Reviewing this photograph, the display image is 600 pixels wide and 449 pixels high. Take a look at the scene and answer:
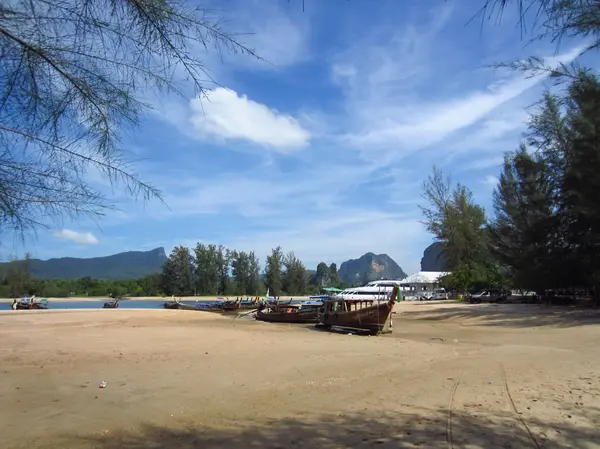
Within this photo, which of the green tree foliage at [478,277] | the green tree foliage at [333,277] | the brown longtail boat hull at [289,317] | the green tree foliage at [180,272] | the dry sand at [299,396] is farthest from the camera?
the green tree foliage at [333,277]

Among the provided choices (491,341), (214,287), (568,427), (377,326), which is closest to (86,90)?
(568,427)

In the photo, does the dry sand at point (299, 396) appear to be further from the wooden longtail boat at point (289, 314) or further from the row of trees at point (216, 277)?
the row of trees at point (216, 277)

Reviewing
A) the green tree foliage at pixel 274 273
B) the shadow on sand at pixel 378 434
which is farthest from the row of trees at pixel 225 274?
the shadow on sand at pixel 378 434

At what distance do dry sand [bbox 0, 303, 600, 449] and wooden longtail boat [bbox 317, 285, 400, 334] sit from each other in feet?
19.9

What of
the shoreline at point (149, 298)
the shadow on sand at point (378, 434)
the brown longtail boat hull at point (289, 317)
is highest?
the shoreline at point (149, 298)

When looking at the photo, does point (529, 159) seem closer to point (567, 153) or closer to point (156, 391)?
point (567, 153)

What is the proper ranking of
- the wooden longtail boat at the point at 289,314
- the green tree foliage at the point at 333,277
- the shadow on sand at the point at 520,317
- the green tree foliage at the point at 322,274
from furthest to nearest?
the green tree foliage at the point at 322,274, the green tree foliage at the point at 333,277, the wooden longtail boat at the point at 289,314, the shadow on sand at the point at 520,317

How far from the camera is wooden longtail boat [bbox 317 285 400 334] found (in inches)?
896

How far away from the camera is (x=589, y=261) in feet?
99.3

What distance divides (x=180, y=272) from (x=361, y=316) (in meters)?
82.0

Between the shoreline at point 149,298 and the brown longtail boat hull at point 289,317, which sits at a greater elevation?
the shoreline at point 149,298

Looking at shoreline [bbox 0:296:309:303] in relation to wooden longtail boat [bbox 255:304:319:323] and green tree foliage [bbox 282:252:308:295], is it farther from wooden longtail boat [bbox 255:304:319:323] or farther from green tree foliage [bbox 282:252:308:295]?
wooden longtail boat [bbox 255:304:319:323]

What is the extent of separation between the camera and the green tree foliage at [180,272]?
99.4 metres

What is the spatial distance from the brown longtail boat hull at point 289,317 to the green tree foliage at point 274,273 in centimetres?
6597
